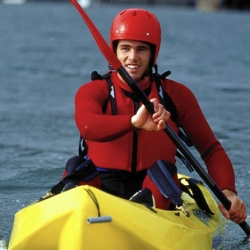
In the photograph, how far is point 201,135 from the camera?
16.5ft

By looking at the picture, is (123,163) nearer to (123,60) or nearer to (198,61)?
(123,60)

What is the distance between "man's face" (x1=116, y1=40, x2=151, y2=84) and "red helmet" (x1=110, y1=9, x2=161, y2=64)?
0.13ft

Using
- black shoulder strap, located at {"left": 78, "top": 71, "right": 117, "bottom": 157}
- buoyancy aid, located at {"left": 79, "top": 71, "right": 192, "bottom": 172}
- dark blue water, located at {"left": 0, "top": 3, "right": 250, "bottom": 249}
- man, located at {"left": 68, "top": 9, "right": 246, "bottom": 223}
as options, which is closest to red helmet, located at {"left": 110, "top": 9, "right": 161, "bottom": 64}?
man, located at {"left": 68, "top": 9, "right": 246, "bottom": 223}

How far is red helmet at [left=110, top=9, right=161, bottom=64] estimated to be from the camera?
16.0 feet

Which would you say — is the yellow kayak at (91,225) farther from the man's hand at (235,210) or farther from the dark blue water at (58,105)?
the dark blue water at (58,105)

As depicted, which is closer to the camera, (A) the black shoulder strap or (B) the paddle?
(B) the paddle

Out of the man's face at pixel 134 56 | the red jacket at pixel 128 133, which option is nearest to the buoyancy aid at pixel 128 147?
the red jacket at pixel 128 133

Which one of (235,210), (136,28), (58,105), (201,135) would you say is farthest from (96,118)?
(58,105)

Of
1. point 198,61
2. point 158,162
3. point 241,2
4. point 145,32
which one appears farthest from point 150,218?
point 241,2

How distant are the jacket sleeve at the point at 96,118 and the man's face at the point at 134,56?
195 millimetres

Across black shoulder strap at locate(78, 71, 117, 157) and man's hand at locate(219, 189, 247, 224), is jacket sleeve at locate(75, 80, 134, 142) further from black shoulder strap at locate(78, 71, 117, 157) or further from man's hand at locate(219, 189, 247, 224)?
man's hand at locate(219, 189, 247, 224)

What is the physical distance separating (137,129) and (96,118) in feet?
0.75

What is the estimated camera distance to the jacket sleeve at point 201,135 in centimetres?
496

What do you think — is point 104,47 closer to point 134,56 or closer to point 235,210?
point 134,56
